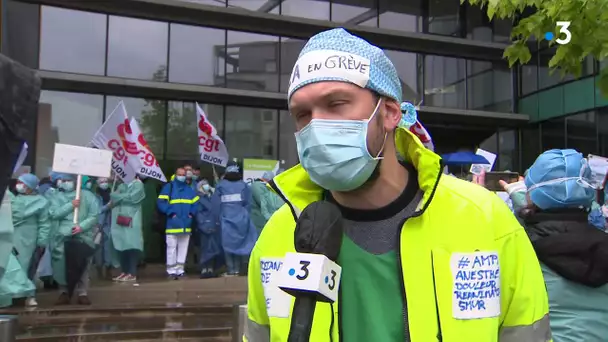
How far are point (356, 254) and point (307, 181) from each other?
35 centimetres

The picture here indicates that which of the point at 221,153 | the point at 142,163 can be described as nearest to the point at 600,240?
the point at 142,163

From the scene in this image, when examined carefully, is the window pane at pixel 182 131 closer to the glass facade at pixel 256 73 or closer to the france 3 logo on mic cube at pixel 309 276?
the glass facade at pixel 256 73

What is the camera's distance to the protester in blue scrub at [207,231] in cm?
1189

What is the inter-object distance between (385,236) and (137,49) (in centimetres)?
1471

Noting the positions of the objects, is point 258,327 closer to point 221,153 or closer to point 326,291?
point 326,291

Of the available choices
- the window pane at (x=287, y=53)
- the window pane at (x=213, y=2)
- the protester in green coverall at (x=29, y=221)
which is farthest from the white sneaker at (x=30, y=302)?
the window pane at (x=287, y=53)

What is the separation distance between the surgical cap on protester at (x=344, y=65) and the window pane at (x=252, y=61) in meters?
14.4

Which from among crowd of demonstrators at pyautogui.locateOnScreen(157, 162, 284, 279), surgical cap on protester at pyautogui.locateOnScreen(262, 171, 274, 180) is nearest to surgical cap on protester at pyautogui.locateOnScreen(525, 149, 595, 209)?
crowd of demonstrators at pyautogui.locateOnScreen(157, 162, 284, 279)

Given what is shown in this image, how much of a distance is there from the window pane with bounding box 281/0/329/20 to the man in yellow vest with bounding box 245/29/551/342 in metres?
15.5

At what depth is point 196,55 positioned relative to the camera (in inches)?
627

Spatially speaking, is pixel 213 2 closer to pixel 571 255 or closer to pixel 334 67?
pixel 571 255

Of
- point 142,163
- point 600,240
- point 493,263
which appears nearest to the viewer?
point 493,263

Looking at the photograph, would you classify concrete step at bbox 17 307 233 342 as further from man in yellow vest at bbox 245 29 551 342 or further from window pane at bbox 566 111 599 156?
window pane at bbox 566 111 599 156

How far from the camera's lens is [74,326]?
8.44 metres
